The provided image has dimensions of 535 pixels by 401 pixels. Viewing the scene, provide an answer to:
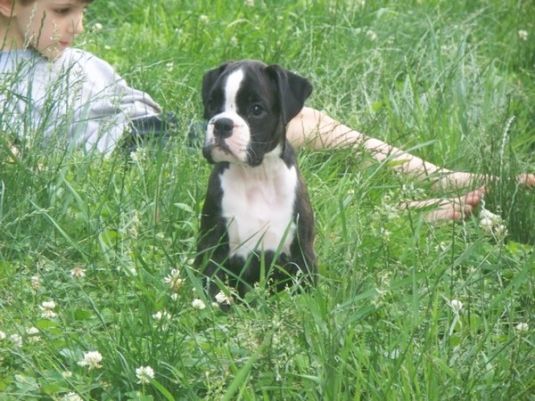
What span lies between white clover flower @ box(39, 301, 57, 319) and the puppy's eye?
2.88ft

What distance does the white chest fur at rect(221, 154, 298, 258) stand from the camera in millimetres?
4422

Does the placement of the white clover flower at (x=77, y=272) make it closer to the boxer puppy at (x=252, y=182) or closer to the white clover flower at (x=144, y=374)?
the boxer puppy at (x=252, y=182)

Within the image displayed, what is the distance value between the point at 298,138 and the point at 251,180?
1.47 metres

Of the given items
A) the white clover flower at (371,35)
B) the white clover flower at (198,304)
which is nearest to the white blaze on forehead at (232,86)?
the white clover flower at (198,304)

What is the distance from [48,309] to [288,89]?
1074mm

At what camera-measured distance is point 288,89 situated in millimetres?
4492

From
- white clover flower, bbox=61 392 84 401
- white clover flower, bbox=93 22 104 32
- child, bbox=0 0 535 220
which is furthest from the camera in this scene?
white clover flower, bbox=93 22 104 32

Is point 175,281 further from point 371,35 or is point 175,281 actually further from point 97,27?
point 371,35

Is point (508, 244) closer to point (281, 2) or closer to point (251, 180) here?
point (251, 180)

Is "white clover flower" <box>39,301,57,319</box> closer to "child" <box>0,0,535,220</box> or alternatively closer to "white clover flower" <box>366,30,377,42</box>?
"child" <box>0,0,535,220</box>

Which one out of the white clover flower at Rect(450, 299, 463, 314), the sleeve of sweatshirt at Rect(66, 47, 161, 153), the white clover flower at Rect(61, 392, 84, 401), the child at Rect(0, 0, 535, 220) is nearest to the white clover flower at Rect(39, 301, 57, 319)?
the white clover flower at Rect(61, 392, 84, 401)

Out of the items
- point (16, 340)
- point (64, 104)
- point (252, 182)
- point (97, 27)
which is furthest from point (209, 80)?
point (97, 27)

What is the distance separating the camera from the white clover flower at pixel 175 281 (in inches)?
155

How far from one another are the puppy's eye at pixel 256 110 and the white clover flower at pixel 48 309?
2.88ft
